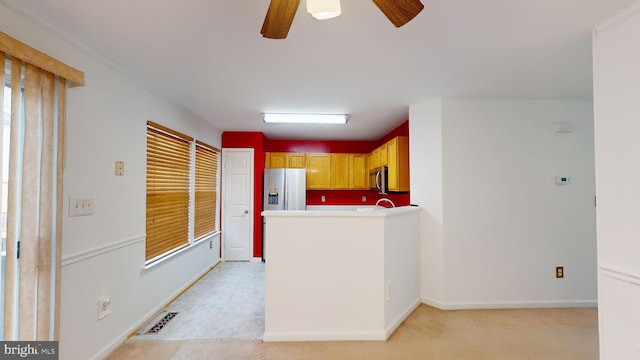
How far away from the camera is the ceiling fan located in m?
1.16

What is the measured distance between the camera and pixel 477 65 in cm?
228

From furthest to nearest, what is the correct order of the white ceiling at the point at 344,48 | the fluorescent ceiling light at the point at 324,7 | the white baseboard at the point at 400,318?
the white baseboard at the point at 400,318 < the white ceiling at the point at 344,48 < the fluorescent ceiling light at the point at 324,7

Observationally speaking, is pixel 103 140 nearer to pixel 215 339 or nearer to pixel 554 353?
pixel 215 339

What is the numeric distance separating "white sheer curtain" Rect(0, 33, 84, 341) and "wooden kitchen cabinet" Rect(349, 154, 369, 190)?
441 cm

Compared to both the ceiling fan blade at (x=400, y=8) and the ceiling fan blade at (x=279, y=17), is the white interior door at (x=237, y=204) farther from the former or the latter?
the ceiling fan blade at (x=400, y=8)

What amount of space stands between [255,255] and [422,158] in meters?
3.27

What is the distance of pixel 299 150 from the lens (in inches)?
221

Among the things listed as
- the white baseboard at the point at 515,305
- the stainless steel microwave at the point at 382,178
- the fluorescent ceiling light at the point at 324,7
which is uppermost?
the fluorescent ceiling light at the point at 324,7

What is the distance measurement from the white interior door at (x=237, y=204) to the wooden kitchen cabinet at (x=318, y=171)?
114cm

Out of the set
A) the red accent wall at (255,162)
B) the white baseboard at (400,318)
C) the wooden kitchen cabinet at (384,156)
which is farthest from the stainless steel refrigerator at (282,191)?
the white baseboard at (400,318)

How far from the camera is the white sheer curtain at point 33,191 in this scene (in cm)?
147

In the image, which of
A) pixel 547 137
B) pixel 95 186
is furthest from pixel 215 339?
pixel 547 137

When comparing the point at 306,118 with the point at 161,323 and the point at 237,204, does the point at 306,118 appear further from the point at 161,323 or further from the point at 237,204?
the point at 161,323

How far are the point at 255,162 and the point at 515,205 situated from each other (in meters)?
3.85
